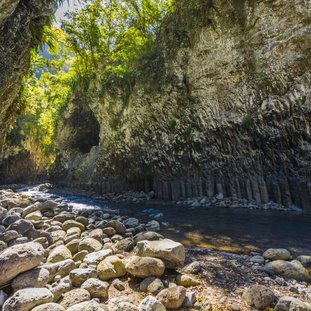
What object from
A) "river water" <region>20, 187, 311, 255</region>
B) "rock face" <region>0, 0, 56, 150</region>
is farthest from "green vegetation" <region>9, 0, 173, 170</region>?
"river water" <region>20, 187, 311, 255</region>

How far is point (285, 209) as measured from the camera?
10.0 metres

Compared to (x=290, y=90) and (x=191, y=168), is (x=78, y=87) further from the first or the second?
(x=290, y=90)

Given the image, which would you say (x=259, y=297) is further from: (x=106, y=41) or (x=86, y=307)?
(x=106, y=41)

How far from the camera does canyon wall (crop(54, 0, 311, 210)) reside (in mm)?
10742

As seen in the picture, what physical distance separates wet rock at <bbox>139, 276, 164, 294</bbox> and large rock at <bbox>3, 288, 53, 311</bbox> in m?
1.19

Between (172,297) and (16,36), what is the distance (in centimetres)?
839

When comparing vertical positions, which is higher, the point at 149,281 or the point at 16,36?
the point at 16,36

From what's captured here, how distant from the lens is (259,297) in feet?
9.96

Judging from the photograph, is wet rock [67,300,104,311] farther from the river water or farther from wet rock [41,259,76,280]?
the river water

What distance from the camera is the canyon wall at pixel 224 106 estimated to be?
10742 mm

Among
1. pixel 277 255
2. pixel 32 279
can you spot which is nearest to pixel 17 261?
pixel 32 279

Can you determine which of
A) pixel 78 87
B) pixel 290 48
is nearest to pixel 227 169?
pixel 290 48

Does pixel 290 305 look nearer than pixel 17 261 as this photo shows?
Yes

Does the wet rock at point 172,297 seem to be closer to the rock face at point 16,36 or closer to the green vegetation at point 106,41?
the rock face at point 16,36
